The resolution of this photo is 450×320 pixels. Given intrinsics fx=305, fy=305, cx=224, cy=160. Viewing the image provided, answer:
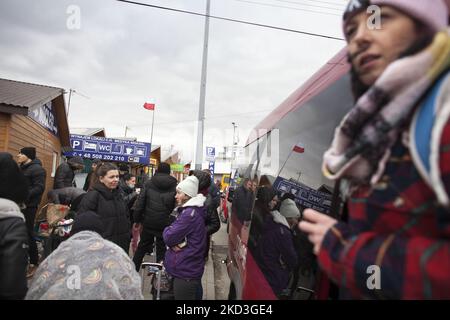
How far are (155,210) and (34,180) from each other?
2098 millimetres

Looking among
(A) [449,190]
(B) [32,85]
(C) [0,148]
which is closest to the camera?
(A) [449,190]

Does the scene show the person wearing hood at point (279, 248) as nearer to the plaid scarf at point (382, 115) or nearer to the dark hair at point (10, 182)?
the plaid scarf at point (382, 115)

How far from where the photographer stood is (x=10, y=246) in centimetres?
167

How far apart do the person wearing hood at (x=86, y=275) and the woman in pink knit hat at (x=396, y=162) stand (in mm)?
1323

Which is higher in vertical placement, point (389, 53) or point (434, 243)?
point (389, 53)

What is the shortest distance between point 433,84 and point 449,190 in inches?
10.0

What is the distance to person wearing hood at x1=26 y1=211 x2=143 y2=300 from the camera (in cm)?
167

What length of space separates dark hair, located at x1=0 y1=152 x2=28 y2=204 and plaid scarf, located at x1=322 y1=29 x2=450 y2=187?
1.96m

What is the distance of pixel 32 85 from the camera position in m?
9.88

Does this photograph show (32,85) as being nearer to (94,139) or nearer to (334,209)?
(94,139)

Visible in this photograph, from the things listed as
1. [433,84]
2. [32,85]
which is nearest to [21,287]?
[433,84]

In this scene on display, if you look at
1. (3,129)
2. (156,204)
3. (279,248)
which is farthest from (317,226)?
(3,129)

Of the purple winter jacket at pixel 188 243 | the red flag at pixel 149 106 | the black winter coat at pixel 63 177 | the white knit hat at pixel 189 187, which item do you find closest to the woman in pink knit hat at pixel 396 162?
the purple winter jacket at pixel 188 243

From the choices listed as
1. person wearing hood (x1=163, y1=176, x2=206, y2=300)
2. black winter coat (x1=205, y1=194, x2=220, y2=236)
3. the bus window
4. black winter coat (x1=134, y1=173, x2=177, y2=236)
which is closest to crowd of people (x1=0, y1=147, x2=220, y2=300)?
person wearing hood (x1=163, y1=176, x2=206, y2=300)
